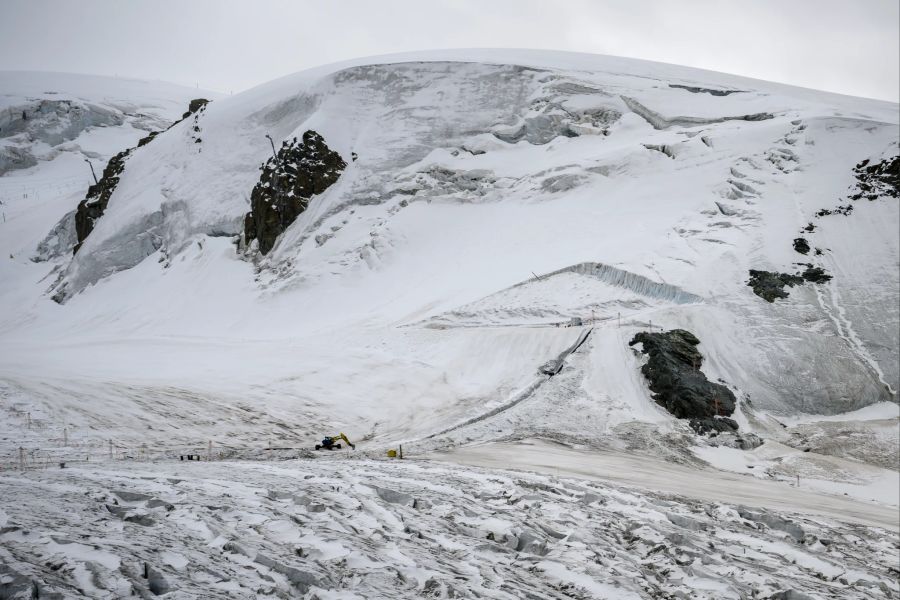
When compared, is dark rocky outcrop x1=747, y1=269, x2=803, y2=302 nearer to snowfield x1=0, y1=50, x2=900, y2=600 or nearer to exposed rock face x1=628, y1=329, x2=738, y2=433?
snowfield x1=0, y1=50, x2=900, y2=600

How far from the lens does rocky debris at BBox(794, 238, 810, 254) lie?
106 ft

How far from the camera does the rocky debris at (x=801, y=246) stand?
32.4 m

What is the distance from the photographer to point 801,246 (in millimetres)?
32531

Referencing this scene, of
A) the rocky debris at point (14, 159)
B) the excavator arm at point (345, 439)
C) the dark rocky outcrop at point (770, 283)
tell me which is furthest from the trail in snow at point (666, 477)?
the rocky debris at point (14, 159)

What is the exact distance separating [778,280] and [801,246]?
10.5 feet

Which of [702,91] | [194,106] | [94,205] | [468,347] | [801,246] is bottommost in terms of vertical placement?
[468,347]

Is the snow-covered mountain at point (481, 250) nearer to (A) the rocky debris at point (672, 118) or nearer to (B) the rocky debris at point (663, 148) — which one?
(B) the rocky debris at point (663, 148)

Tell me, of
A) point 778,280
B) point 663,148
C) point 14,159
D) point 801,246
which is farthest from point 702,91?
point 14,159

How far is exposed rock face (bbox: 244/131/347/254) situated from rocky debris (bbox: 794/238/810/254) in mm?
32710

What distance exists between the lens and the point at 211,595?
7.35 metres

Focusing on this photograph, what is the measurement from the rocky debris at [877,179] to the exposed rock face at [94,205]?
57722 millimetres

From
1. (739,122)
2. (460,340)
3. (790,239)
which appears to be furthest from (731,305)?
(739,122)

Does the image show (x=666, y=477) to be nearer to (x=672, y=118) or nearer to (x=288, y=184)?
(x=672, y=118)

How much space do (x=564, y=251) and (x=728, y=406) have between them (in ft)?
47.6
